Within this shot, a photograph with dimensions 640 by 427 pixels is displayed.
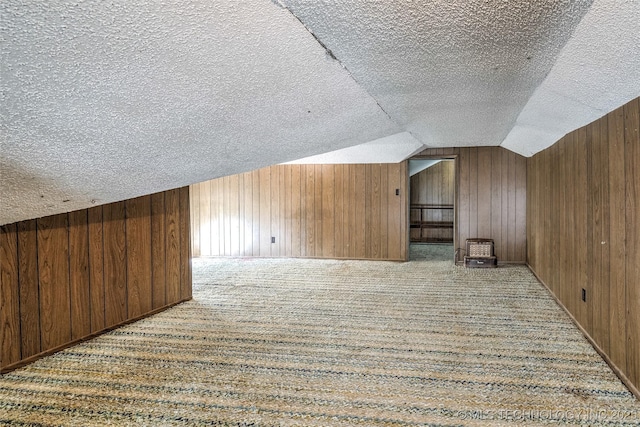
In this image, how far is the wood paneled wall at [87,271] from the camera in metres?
2.35

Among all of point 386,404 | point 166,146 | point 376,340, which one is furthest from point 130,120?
point 376,340

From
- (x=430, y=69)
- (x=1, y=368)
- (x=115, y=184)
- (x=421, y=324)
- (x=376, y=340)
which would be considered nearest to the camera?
(x=430, y=69)

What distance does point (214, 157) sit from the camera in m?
2.30

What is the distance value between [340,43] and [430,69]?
0.54 metres

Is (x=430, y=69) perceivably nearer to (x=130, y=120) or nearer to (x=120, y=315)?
(x=130, y=120)

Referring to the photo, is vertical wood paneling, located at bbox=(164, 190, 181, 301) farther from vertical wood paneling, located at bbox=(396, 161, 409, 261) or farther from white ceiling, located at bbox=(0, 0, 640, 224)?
vertical wood paneling, located at bbox=(396, 161, 409, 261)

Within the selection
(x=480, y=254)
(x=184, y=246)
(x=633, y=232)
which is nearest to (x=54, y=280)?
(x=184, y=246)

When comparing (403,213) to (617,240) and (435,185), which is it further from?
(617,240)

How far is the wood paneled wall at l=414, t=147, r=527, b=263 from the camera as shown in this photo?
5.62 meters

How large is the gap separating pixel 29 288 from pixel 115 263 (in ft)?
2.09

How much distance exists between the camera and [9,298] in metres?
2.29

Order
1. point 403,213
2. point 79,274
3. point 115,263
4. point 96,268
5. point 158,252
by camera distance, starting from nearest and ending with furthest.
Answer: point 79,274 < point 96,268 < point 115,263 < point 158,252 < point 403,213

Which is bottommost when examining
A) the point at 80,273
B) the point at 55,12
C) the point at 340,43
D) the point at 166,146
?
the point at 80,273

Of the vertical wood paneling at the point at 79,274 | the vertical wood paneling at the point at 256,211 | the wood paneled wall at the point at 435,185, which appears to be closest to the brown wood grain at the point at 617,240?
the vertical wood paneling at the point at 79,274
